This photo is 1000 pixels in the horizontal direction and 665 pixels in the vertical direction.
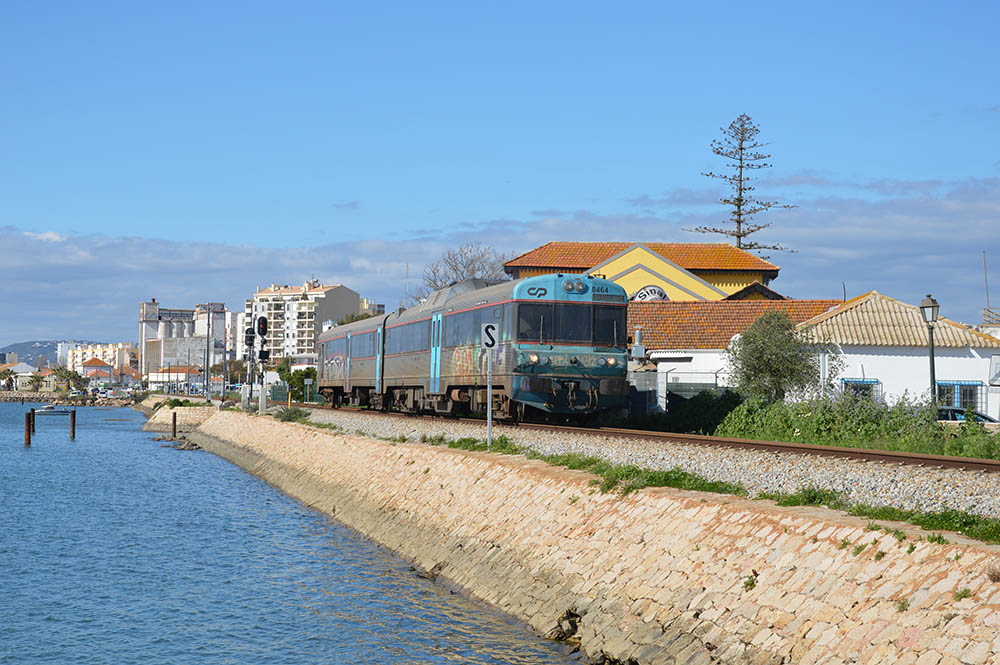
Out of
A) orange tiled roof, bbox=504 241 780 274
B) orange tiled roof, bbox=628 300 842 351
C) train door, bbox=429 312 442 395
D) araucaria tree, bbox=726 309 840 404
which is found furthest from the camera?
orange tiled roof, bbox=504 241 780 274

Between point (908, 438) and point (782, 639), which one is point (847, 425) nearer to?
point (908, 438)

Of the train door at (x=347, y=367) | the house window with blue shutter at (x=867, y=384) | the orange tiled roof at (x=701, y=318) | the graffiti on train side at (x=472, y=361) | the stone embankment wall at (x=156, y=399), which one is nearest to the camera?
the graffiti on train side at (x=472, y=361)

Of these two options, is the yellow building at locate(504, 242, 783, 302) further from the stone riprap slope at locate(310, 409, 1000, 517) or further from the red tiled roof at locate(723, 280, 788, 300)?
the stone riprap slope at locate(310, 409, 1000, 517)

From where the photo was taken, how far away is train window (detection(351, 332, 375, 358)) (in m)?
43.5

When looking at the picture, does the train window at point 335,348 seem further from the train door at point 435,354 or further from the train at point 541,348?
the train at point 541,348

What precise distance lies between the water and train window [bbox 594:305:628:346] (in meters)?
7.72

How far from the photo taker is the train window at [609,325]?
27.1 m

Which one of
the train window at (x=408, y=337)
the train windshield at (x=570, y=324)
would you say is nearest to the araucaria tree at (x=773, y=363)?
the train windshield at (x=570, y=324)

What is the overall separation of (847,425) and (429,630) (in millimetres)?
11949

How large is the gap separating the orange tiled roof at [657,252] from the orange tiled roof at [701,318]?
24.7 m

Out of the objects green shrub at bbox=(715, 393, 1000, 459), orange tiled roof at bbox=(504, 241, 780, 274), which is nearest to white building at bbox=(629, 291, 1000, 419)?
green shrub at bbox=(715, 393, 1000, 459)

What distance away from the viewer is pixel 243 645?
1512 cm

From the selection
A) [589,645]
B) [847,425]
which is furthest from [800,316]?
[589,645]

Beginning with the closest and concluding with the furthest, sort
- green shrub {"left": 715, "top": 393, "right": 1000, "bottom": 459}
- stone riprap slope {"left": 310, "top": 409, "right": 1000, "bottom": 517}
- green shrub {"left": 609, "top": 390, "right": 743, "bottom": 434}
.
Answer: stone riprap slope {"left": 310, "top": 409, "right": 1000, "bottom": 517}
green shrub {"left": 715, "top": 393, "right": 1000, "bottom": 459}
green shrub {"left": 609, "top": 390, "right": 743, "bottom": 434}
